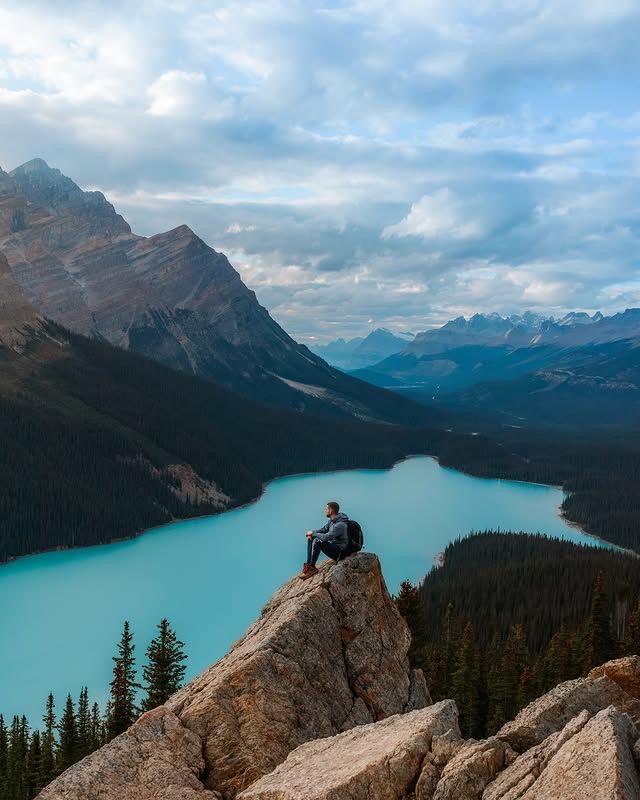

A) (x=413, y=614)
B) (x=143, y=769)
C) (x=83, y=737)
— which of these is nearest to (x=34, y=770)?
(x=83, y=737)

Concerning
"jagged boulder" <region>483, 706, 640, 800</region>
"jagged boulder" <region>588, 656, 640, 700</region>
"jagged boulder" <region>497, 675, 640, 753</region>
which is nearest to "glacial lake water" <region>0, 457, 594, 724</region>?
"jagged boulder" <region>588, 656, 640, 700</region>

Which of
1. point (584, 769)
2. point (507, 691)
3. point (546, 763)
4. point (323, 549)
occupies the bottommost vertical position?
point (507, 691)

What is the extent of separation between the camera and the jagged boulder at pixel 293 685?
1417 cm

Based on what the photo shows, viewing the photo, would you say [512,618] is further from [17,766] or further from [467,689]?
[17,766]

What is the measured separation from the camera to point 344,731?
14.5m

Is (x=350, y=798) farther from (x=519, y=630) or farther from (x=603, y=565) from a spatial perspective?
(x=603, y=565)

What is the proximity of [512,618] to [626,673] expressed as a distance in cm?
6313

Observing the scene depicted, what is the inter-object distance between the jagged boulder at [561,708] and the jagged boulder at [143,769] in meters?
5.93

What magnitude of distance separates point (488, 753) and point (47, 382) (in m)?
185

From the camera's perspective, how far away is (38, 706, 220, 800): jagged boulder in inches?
517

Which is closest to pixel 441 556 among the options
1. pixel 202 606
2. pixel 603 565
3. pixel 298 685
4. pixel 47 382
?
pixel 603 565

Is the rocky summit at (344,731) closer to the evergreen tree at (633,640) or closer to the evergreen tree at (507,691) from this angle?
the evergreen tree at (507,691)

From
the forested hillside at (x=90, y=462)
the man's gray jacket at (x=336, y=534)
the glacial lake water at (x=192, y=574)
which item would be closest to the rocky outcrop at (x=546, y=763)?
the man's gray jacket at (x=336, y=534)

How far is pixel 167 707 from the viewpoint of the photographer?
615 inches
